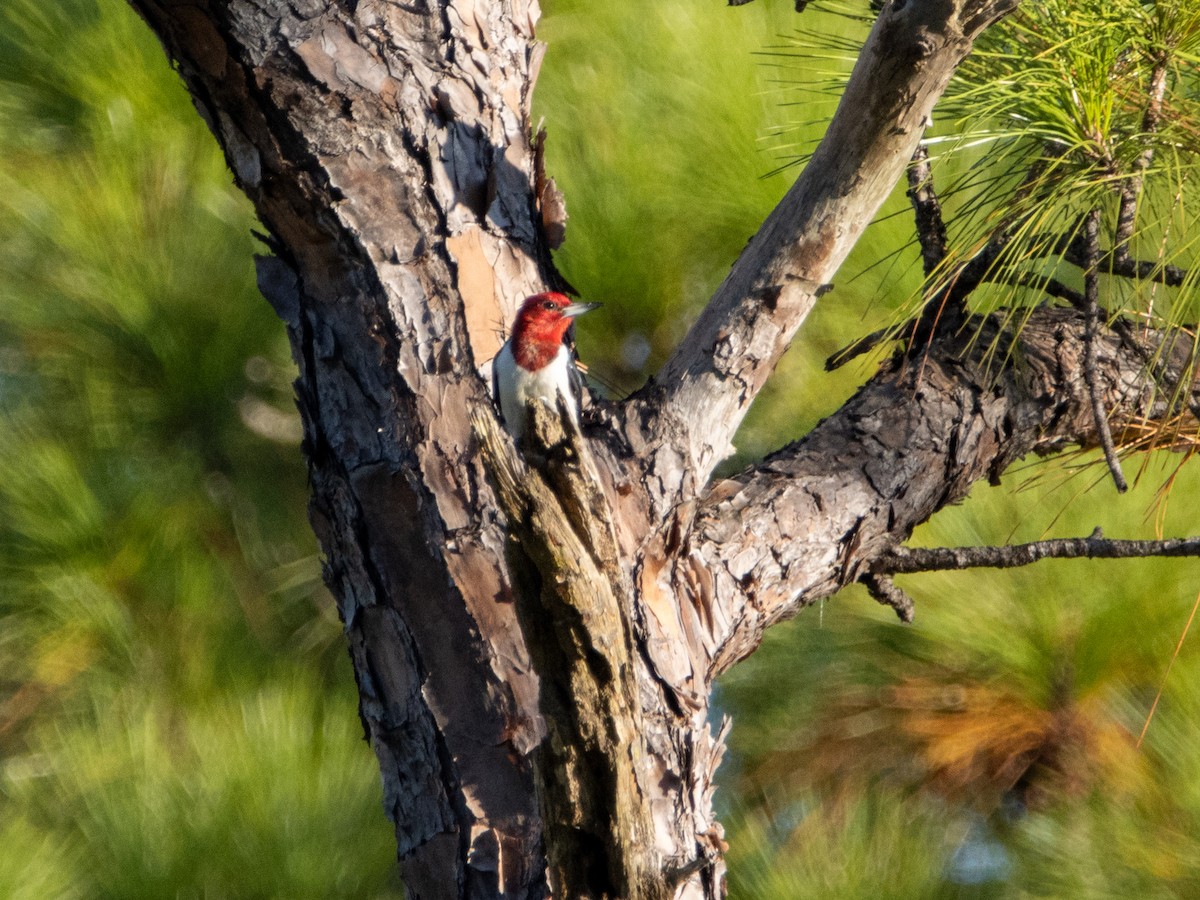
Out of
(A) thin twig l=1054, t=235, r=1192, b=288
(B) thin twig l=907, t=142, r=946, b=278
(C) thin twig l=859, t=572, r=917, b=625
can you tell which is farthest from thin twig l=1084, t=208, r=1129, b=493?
(C) thin twig l=859, t=572, r=917, b=625

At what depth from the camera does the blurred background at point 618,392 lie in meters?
1.75

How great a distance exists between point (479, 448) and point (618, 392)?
0.93m

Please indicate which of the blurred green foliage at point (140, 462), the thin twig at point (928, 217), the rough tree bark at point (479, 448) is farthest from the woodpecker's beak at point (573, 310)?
the blurred green foliage at point (140, 462)

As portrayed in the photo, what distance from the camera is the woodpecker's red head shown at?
1.38 m

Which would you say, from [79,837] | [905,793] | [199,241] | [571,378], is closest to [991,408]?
[571,378]

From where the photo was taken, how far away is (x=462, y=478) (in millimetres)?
1232

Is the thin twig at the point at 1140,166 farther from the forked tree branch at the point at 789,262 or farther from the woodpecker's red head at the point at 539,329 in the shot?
the woodpecker's red head at the point at 539,329

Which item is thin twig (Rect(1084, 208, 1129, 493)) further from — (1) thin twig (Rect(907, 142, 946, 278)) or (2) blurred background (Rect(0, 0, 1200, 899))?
(2) blurred background (Rect(0, 0, 1200, 899))

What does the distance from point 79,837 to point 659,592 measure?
1056 mm

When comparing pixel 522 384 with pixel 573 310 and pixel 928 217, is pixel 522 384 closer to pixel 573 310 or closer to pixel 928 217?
pixel 573 310

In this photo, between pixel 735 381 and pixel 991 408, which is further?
pixel 991 408

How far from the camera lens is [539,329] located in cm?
146

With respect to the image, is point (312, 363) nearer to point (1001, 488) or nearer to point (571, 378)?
point (571, 378)

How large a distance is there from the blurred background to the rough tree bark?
49cm
